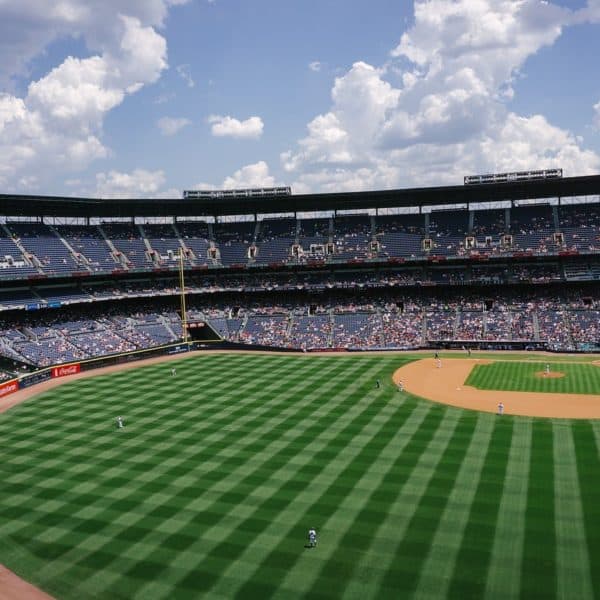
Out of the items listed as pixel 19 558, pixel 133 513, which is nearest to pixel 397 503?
pixel 133 513

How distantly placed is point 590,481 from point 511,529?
6.64 m

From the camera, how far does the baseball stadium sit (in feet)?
67.1

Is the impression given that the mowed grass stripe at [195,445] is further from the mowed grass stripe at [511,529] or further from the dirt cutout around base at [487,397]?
the mowed grass stripe at [511,529]

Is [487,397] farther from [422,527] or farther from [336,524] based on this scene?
[336,524]

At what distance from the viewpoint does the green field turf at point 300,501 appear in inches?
752

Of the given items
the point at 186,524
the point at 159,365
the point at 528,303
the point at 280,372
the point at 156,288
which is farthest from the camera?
the point at 156,288

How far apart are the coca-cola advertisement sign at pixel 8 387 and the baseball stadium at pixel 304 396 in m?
0.35

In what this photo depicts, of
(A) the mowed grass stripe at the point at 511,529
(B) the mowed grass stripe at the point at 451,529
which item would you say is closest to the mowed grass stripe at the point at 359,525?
(B) the mowed grass stripe at the point at 451,529

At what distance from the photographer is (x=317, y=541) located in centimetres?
2142

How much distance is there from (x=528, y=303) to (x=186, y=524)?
61.3 m

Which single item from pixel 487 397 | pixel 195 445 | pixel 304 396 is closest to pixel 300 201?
pixel 304 396

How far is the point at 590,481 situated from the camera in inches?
1009

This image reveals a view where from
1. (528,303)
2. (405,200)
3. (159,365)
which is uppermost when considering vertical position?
(405,200)

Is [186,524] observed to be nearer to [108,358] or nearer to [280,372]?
[280,372]
